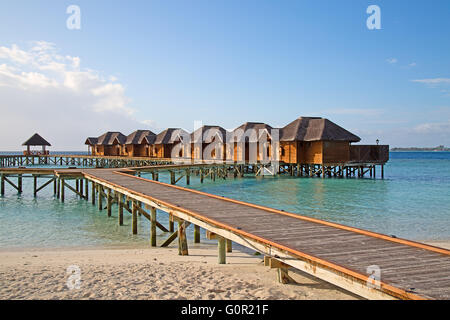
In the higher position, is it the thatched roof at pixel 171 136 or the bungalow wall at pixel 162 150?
the thatched roof at pixel 171 136

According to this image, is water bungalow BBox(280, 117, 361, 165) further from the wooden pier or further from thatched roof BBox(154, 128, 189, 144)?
the wooden pier

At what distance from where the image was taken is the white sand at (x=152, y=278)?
200 inches

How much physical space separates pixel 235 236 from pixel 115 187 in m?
7.85

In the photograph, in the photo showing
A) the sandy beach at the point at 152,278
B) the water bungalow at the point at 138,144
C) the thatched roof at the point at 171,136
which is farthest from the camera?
the water bungalow at the point at 138,144

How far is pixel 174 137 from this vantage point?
4050 cm

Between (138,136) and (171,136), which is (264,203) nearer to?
(171,136)

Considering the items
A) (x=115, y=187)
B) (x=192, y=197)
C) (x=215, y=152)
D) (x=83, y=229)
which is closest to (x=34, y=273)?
(x=192, y=197)

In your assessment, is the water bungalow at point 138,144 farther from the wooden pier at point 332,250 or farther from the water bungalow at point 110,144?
the wooden pier at point 332,250

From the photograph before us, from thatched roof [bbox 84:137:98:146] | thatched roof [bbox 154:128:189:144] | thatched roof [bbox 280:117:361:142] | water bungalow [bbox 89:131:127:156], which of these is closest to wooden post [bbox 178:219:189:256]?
thatched roof [bbox 280:117:361:142]

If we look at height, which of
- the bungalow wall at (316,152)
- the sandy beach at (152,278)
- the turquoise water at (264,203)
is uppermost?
the bungalow wall at (316,152)

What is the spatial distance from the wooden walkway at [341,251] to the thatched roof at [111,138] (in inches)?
1733

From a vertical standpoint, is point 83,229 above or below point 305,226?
below

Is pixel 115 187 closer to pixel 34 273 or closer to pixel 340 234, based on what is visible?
pixel 34 273

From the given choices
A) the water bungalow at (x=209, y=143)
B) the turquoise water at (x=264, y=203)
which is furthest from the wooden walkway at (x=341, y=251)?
the water bungalow at (x=209, y=143)
